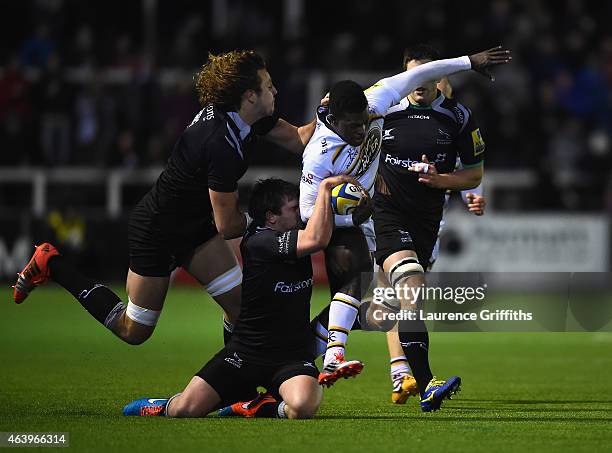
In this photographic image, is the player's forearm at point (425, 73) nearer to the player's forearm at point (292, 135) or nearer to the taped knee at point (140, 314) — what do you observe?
the player's forearm at point (292, 135)

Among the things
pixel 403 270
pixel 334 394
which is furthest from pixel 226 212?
pixel 334 394

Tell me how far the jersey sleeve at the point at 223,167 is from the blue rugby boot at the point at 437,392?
6.10 feet

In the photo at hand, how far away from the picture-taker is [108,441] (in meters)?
6.75

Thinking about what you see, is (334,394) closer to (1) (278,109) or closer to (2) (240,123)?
(2) (240,123)

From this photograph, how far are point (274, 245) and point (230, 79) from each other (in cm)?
110

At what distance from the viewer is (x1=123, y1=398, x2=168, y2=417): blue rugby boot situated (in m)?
7.77

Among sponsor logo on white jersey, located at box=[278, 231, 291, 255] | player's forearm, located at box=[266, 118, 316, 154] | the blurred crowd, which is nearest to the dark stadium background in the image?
the blurred crowd

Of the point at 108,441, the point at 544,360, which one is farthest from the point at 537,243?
the point at 108,441

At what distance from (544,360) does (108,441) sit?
20.0 feet

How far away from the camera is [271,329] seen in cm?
779

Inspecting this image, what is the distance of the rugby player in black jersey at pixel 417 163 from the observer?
8852 mm

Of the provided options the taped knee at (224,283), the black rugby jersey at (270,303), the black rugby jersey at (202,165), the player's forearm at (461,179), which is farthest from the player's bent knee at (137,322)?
the player's forearm at (461,179)

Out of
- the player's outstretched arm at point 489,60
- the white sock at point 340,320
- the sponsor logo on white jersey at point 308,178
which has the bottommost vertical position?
the white sock at point 340,320

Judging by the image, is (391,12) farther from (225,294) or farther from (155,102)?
(225,294)
